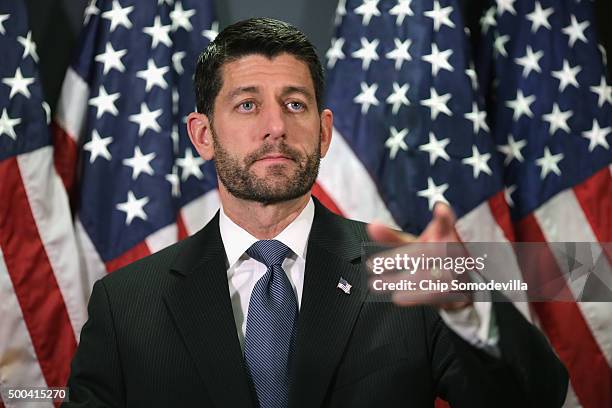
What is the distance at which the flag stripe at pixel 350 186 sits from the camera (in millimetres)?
2518

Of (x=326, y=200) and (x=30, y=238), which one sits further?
(x=326, y=200)

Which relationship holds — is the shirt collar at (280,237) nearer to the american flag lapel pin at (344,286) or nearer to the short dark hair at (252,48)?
the american flag lapel pin at (344,286)

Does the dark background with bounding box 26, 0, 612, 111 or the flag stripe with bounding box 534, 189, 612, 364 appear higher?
the dark background with bounding box 26, 0, 612, 111

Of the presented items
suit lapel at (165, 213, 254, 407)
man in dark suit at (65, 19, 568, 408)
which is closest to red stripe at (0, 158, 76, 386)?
man in dark suit at (65, 19, 568, 408)

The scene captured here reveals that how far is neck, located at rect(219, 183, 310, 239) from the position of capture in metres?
1.67

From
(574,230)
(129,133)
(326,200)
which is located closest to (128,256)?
(129,133)

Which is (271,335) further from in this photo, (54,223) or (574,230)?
(574,230)

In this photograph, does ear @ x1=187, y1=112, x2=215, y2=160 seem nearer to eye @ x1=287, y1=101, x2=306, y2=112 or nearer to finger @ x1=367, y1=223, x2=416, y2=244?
eye @ x1=287, y1=101, x2=306, y2=112

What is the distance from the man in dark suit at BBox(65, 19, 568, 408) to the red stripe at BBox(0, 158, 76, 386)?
79 cm

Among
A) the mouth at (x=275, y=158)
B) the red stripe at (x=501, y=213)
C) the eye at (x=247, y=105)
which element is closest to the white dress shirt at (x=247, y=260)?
the mouth at (x=275, y=158)

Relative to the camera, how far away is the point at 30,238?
94.2 inches

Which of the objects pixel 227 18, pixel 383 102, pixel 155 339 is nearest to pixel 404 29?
pixel 383 102

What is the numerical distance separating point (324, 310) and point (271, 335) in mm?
116

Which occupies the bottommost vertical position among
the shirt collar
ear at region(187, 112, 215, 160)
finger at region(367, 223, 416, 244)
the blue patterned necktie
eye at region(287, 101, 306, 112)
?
the blue patterned necktie
